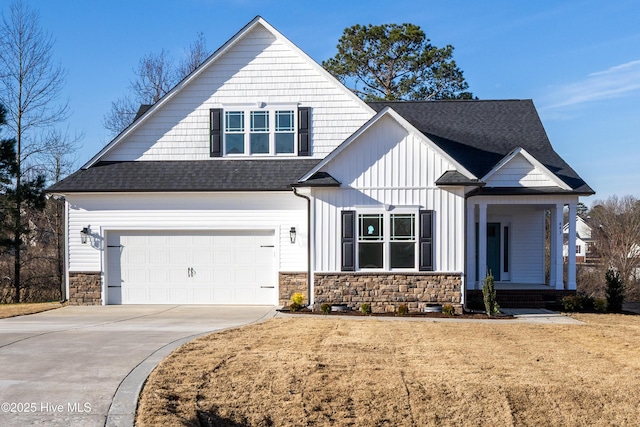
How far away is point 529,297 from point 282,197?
7.63 metres

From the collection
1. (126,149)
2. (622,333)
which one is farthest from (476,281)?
(126,149)

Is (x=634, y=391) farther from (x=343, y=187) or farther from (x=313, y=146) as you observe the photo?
(x=313, y=146)

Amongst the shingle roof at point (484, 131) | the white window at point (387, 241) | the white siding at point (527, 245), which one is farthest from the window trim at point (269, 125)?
the white siding at point (527, 245)

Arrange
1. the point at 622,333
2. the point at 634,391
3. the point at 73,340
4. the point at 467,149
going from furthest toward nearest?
the point at 467,149 → the point at 622,333 → the point at 73,340 → the point at 634,391

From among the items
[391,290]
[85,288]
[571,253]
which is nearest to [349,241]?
[391,290]

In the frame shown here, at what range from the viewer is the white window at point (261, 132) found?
17438mm

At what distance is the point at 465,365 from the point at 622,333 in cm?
541


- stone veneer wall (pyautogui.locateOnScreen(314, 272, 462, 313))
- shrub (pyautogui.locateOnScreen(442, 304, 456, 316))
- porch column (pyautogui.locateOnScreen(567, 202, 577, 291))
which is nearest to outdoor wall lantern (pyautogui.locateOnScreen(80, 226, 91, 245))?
stone veneer wall (pyautogui.locateOnScreen(314, 272, 462, 313))

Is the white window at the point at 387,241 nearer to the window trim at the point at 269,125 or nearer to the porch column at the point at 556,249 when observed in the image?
the window trim at the point at 269,125

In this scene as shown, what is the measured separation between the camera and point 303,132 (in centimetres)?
1738

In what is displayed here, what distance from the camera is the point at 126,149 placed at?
57.7 ft

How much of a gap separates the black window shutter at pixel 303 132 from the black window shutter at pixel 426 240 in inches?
171

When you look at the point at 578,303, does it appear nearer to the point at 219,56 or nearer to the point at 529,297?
the point at 529,297

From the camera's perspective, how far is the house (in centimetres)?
1499
